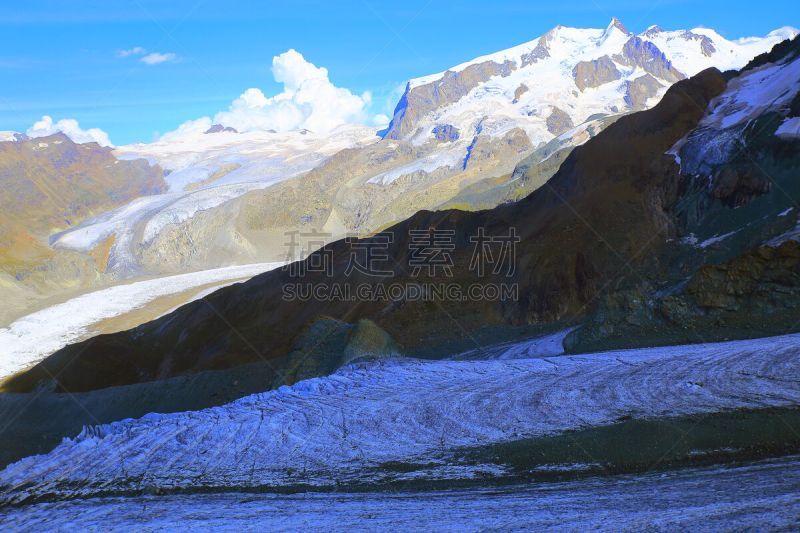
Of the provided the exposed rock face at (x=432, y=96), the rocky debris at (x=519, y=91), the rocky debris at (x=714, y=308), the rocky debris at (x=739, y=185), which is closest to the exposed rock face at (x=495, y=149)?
the rocky debris at (x=519, y=91)

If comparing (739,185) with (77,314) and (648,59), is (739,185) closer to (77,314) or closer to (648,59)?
(77,314)

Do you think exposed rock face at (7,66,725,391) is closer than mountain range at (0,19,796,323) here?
Yes

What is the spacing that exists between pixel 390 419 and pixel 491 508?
12.0 feet

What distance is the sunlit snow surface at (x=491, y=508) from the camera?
17.0 ft

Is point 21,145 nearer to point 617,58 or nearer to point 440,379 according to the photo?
point 440,379

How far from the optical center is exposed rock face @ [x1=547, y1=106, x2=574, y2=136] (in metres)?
133

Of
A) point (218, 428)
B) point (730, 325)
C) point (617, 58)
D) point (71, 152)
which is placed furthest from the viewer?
point (617, 58)

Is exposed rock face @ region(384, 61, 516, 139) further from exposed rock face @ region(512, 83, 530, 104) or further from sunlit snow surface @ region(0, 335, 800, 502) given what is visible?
sunlit snow surface @ region(0, 335, 800, 502)

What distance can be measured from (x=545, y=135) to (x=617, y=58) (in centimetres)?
8906

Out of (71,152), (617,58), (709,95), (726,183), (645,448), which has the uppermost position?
(617,58)

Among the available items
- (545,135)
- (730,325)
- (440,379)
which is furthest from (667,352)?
(545,135)

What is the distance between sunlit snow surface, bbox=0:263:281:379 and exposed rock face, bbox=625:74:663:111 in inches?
4814

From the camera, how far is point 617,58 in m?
194

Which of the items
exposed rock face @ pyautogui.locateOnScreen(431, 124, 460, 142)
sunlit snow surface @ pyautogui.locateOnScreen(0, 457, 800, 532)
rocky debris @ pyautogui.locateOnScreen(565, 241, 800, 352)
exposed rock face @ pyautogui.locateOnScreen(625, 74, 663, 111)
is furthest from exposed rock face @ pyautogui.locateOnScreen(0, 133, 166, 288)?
exposed rock face @ pyautogui.locateOnScreen(625, 74, 663, 111)
